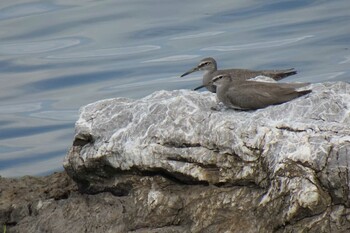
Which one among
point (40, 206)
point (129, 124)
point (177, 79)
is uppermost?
point (129, 124)

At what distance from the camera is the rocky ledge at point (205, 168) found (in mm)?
9273

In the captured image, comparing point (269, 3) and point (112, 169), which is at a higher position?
point (112, 169)

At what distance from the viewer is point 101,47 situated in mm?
22875

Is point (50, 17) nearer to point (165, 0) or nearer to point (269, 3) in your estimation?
point (165, 0)

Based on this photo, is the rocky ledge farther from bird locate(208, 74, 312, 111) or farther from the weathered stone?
bird locate(208, 74, 312, 111)

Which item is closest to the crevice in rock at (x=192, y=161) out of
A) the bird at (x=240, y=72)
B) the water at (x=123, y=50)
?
the bird at (x=240, y=72)

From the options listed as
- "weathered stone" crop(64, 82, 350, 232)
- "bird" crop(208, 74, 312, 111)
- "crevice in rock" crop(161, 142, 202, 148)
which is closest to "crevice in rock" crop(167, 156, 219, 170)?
"weathered stone" crop(64, 82, 350, 232)

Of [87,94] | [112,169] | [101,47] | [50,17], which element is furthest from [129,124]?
[50,17]

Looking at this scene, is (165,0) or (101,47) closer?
(101,47)

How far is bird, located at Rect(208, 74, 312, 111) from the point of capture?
10672 mm

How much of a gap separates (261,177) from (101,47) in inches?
536

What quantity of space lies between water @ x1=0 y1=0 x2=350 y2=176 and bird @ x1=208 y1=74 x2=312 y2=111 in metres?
6.15

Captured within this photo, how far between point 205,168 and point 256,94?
1301 mm

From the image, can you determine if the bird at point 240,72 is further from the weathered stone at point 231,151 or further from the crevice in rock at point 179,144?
the crevice in rock at point 179,144
